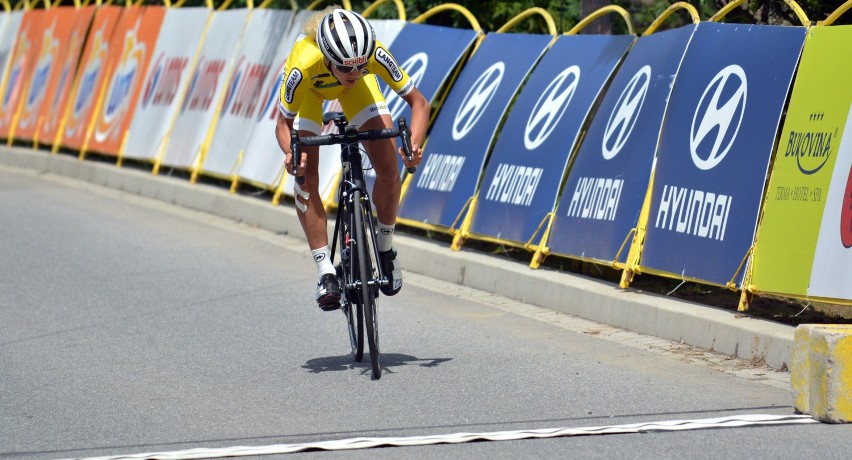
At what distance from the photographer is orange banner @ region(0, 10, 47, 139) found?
22391 millimetres

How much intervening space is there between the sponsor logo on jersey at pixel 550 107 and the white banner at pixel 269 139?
4.30 meters

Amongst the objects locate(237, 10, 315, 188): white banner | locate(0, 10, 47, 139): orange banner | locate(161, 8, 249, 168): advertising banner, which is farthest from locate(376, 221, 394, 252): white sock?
locate(0, 10, 47, 139): orange banner

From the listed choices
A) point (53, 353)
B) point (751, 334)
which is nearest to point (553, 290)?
point (751, 334)

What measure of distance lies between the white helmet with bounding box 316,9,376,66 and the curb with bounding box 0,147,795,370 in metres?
2.96

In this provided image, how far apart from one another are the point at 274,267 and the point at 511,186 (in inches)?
94.5

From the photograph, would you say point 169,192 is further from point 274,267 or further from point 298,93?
point 298,93

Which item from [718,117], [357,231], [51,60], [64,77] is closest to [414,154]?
Result: [357,231]

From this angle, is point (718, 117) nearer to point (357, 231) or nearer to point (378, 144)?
point (378, 144)

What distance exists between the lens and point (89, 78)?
66.2 feet

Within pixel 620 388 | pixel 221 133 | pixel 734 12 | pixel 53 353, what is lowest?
pixel 53 353

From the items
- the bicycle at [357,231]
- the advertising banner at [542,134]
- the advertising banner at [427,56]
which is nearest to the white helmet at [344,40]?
the bicycle at [357,231]

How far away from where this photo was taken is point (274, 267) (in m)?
12.3

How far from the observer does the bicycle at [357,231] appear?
24.8ft

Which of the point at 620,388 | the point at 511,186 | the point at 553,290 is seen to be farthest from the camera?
the point at 511,186
